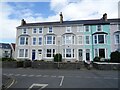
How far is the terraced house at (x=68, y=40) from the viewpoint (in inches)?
1441

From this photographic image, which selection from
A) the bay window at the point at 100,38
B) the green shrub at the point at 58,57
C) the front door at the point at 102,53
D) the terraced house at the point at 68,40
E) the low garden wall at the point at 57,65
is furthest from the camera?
the terraced house at the point at 68,40

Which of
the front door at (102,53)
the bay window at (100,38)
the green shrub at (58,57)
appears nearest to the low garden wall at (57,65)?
the green shrub at (58,57)

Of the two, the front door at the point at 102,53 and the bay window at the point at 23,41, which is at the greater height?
the bay window at the point at 23,41

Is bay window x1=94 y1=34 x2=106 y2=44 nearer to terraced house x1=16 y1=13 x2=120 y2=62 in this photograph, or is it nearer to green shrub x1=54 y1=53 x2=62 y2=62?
terraced house x1=16 y1=13 x2=120 y2=62

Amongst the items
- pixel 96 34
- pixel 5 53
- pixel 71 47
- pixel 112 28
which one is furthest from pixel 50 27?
pixel 5 53

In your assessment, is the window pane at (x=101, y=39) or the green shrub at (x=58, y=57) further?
the window pane at (x=101, y=39)

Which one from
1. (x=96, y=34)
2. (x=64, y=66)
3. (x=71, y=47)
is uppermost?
(x=96, y=34)

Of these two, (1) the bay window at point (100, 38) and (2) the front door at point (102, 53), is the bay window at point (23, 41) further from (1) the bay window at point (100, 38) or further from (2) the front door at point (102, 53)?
(2) the front door at point (102, 53)

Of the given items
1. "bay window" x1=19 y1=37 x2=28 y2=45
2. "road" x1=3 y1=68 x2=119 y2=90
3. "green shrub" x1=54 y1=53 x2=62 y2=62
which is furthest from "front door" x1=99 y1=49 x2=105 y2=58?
"road" x1=3 y1=68 x2=119 y2=90

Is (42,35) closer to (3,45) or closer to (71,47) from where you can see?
(71,47)

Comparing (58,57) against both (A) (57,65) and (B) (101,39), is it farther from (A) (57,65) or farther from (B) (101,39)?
(B) (101,39)

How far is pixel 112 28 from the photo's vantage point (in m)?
36.8

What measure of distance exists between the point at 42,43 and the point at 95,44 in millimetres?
12859

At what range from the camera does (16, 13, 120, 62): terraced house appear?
36.6 metres
